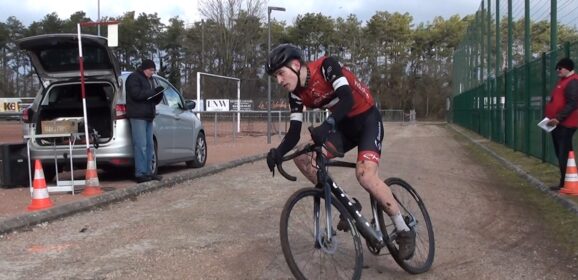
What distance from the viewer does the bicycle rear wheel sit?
4277 millimetres

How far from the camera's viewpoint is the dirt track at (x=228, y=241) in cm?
522

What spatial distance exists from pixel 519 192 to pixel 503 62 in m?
13.8

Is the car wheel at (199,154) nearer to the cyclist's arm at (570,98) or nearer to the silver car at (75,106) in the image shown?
the silver car at (75,106)

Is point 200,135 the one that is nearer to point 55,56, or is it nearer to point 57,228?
point 55,56

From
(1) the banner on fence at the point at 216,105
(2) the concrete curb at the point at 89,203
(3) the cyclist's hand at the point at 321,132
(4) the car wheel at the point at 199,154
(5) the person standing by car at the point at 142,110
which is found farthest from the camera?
(1) the banner on fence at the point at 216,105

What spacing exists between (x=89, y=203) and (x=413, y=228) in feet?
16.0

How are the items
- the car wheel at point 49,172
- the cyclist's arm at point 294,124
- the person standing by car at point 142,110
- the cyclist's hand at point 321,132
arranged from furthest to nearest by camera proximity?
the car wheel at point 49,172 < the person standing by car at point 142,110 < the cyclist's arm at point 294,124 < the cyclist's hand at point 321,132

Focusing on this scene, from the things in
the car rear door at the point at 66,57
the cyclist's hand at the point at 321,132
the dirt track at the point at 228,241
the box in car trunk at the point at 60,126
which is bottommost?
the dirt track at the point at 228,241

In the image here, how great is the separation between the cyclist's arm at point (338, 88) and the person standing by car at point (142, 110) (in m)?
5.54

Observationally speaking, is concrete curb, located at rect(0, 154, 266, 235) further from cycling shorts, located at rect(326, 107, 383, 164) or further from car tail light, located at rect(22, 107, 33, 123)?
cycling shorts, located at rect(326, 107, 383, 164)

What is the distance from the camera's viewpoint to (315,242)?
4.39 m

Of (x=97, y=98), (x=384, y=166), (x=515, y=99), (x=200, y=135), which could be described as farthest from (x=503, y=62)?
(x=97, y=98)

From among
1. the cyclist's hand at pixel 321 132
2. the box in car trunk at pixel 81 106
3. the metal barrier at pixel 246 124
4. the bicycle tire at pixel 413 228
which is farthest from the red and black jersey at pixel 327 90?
the metal barrier at pixel 246 124

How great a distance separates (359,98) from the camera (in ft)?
15.7
